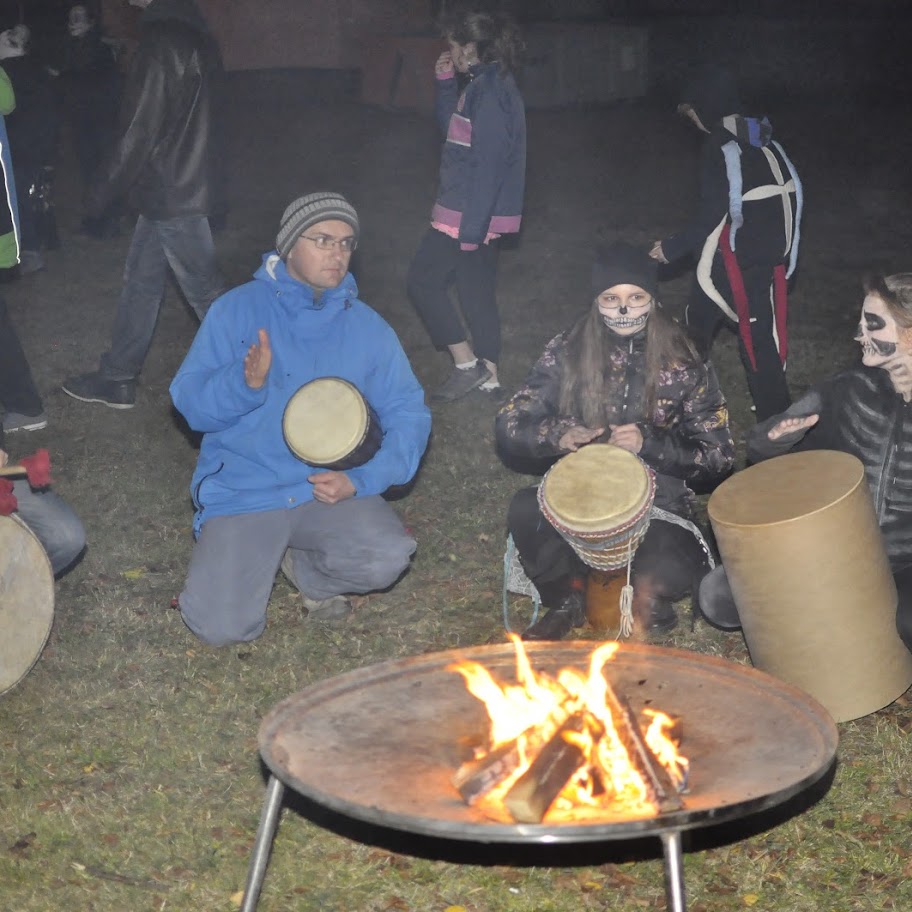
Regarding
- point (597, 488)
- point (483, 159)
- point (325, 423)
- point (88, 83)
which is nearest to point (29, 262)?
point (88, 83)

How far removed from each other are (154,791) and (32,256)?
7257mm

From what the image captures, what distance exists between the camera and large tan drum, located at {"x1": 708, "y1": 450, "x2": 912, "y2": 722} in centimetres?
399

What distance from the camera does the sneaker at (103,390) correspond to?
24.9 feet

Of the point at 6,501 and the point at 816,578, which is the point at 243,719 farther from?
the point at 816,578

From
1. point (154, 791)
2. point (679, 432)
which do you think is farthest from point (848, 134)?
point (154, 791)

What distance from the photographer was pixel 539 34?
1859 centimetres

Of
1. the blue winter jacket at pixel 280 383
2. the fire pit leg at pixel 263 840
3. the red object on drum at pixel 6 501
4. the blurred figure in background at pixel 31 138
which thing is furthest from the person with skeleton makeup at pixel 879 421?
the blurred figure in background at pixel 31 138

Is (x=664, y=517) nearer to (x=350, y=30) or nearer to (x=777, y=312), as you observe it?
(x=777, y=312)

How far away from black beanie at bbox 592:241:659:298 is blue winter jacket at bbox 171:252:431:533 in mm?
800

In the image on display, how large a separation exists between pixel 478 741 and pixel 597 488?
1.58 meters

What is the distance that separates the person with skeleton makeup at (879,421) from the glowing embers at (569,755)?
1476 millimetres

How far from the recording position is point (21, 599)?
4410 millimetres

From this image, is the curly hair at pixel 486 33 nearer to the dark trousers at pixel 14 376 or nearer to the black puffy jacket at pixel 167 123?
the black puffy jacket at pixel 167 123

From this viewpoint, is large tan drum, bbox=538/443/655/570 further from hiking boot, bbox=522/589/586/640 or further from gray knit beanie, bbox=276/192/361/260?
gray knit beanie, bbox=276/192/361/260
